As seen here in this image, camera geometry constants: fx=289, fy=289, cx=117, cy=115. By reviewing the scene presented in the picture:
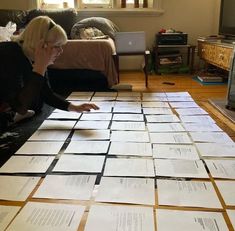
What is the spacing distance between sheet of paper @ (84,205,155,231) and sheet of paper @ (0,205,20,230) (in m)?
0.24

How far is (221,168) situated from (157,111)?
2.82 ft

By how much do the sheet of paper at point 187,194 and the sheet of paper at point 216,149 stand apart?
0.27m

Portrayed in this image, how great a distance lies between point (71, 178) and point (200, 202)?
48 centimetres

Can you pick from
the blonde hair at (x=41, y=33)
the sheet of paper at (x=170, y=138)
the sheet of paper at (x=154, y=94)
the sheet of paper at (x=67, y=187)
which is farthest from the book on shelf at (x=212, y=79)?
the sheet of paper at (x=67, y=187)

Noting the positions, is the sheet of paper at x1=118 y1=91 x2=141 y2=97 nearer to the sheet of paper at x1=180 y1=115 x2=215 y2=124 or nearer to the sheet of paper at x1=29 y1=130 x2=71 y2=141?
the sheet of paper at x1=180 y1=115 x2=215 y2=124

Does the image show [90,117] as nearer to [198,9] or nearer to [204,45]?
[204,45]

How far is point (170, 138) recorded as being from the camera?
1.51 metres

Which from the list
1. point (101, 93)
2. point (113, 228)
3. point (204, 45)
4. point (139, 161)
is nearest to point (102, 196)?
point (113, 228)

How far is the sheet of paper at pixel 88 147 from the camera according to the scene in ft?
4.45

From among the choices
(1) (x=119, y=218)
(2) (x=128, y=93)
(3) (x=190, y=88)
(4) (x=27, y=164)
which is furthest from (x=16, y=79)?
(3) (x=190, y=88)

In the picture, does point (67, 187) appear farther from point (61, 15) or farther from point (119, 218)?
point (61, 15)

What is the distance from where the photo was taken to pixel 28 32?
141 cm

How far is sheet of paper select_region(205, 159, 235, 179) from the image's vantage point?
44.9 inches

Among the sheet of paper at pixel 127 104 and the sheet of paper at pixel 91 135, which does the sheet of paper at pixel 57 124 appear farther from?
the sheet of paper at pixel 127 104
